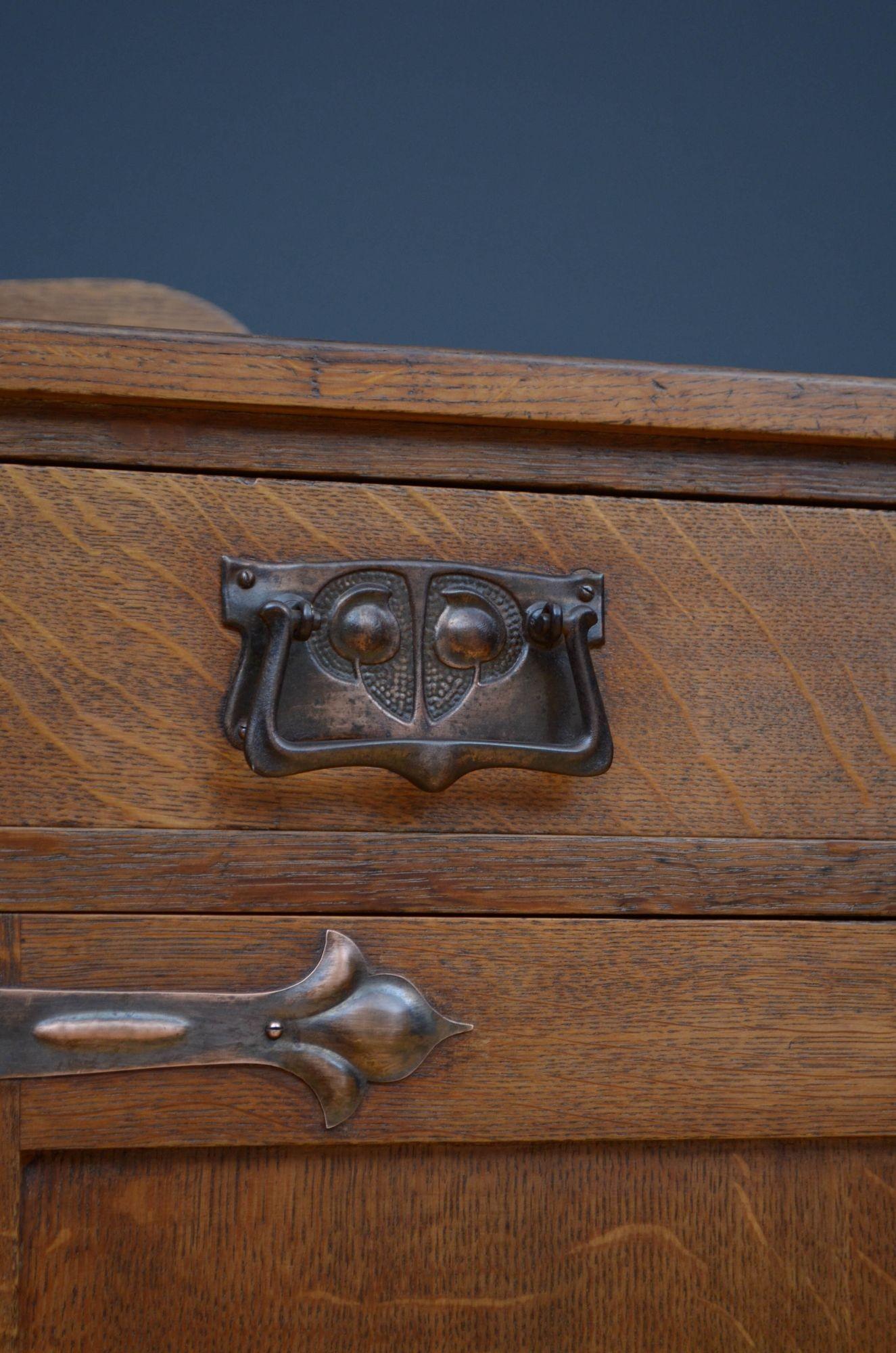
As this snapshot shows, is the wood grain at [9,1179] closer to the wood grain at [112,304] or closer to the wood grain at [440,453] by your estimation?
the wood grain at [440,453]

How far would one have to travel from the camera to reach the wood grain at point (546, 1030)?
46 cm

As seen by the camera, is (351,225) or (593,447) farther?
(351,225)

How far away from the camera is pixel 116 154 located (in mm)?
1237

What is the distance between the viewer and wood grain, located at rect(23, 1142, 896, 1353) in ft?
1.53

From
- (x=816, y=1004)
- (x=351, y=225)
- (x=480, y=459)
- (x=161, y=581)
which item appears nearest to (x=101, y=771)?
(x=161, y=581)

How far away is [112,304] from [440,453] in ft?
1.83

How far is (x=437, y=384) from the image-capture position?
18.9 inches

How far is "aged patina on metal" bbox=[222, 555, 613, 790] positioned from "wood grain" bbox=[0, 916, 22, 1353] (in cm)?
12

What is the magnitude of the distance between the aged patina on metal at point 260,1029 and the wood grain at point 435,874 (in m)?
0.03

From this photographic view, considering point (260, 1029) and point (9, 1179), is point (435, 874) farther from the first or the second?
point (9, 1179)

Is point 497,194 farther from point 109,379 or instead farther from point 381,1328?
point 381,1328

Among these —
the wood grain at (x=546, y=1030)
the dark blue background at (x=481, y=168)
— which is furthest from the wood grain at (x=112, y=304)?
the wood grain at (x=546, y=1030)

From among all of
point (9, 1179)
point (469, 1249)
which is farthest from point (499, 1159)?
point (9, 1179)

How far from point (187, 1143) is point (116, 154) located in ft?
3.46
